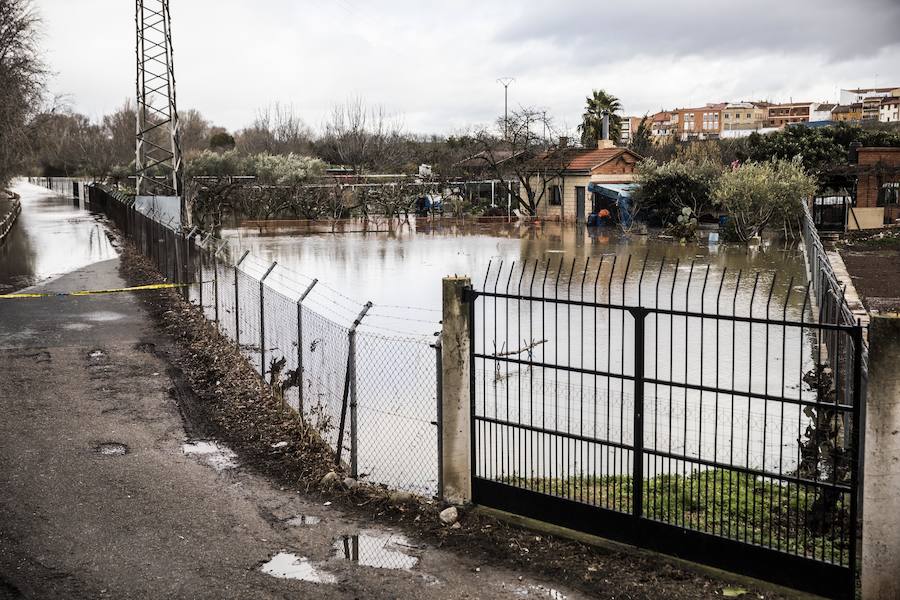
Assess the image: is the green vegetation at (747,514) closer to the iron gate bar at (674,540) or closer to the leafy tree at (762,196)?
the iron gate bar at (674,540)

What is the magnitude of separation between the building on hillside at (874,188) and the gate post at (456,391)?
3328 cm

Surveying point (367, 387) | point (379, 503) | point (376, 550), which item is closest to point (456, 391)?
point (379, 503)

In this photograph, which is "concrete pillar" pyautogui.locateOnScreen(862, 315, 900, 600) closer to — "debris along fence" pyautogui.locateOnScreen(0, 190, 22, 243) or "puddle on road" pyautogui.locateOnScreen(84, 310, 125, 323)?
"puddle on road" pyautogui.locateOnScreen(84, 310, 125, 323)

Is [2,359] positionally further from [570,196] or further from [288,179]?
[288,179]

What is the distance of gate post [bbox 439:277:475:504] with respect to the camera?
7.57m

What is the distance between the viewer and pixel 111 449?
921 cm

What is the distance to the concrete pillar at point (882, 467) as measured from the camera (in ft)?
18.2

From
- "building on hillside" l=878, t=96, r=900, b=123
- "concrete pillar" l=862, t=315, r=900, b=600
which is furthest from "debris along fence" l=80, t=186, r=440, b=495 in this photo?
"building on hillside" l=878, t=96, r=900, b=123

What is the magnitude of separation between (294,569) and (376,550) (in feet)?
2.15

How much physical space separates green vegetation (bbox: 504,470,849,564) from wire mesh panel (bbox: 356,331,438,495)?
1390mm

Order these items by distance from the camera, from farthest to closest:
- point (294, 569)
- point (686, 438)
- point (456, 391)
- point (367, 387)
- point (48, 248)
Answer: point (48, 248) → point (367, 387) → point (686, 438) → point (456, 391) → point (294, 569)

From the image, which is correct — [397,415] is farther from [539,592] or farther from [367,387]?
[539,592]

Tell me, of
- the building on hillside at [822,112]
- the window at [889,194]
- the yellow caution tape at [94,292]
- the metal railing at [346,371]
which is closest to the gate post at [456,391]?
the metal railing at [346,371]

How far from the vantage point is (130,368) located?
506 inches
